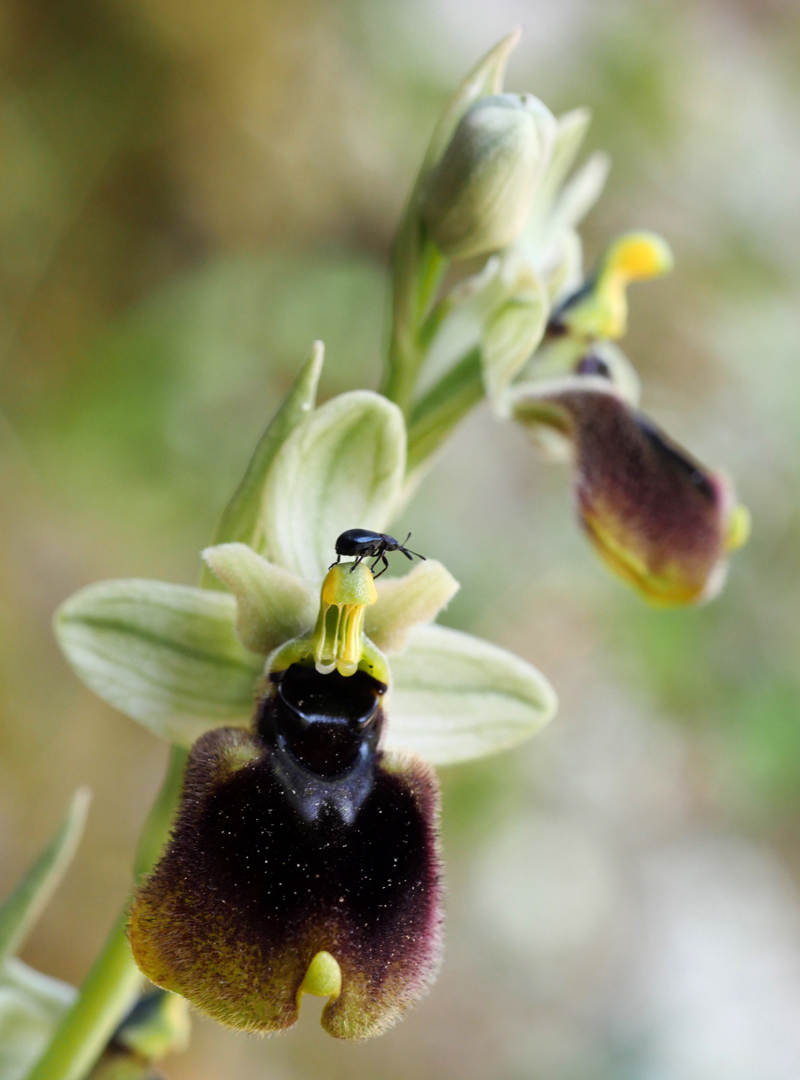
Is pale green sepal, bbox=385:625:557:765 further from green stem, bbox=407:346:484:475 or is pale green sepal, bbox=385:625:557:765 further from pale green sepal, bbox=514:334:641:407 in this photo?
pale green sepal, bbox=514:334:641:407

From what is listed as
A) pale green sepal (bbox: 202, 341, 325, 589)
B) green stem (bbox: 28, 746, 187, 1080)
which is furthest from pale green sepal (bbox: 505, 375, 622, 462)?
green stem (bbox: 28, 746, 187, 1080)

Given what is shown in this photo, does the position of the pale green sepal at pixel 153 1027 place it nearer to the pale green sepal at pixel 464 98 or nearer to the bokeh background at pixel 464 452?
the pale green sepal at pixel 464 98

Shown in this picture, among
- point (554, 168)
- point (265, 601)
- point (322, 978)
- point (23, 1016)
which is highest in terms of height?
point (554, 168)

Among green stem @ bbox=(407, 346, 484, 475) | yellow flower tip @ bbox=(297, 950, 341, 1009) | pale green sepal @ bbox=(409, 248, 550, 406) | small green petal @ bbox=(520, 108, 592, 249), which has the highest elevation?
small green petal @ bbox=(520, 108, 592, 249)

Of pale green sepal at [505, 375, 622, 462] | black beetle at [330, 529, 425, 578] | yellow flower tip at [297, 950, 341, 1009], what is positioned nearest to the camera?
yellow flower tip at [297, 950, 341, 1009]

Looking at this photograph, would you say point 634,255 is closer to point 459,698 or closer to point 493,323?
point 493,323

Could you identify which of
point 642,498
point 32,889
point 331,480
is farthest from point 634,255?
point 32,889
